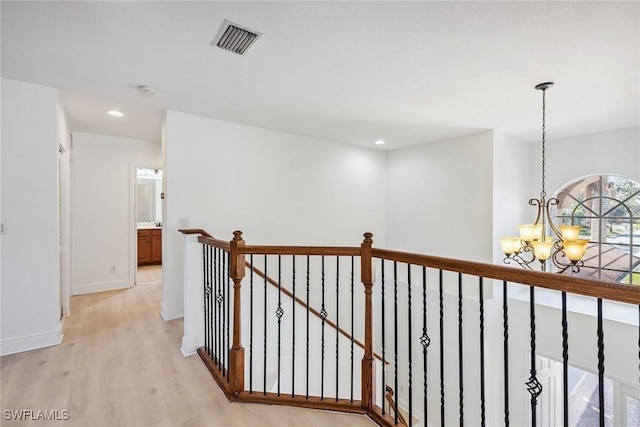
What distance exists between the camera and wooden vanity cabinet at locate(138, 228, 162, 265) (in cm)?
662

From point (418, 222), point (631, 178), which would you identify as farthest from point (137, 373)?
point (631, 178)

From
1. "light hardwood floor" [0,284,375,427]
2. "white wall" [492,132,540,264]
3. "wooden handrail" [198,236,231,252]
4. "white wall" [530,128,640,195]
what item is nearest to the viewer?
"light hardwood floor" [0,284,375,427]

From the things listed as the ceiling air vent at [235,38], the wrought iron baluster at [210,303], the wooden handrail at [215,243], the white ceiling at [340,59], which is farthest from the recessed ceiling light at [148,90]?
the wrought iron baluster at [210,303]

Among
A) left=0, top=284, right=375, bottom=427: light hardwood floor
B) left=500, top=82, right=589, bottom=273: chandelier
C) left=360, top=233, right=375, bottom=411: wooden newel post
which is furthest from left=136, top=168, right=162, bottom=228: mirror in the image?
left=500, top=82, right=589, bottom=273: chandelier

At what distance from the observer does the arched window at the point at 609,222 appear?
3977mm

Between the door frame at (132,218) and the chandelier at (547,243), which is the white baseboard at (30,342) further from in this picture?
the chandelier at (547,243)

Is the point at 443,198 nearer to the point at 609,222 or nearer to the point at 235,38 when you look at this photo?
the point at 609,222

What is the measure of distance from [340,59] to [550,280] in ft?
6.59

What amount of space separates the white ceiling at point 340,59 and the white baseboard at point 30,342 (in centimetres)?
233

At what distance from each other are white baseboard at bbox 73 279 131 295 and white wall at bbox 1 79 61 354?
1.97 metres

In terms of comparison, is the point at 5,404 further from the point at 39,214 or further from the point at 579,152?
the point at 579,152

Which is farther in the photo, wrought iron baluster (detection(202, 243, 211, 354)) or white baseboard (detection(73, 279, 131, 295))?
white baseboard (detection(73, 279, 131, 295))

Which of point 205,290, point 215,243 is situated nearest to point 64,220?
point 205,290

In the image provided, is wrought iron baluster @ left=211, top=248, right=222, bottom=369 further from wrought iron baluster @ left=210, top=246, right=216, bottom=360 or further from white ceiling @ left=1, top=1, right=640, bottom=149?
white ceiling @ left=1, top=1, right=640, bottom=149
